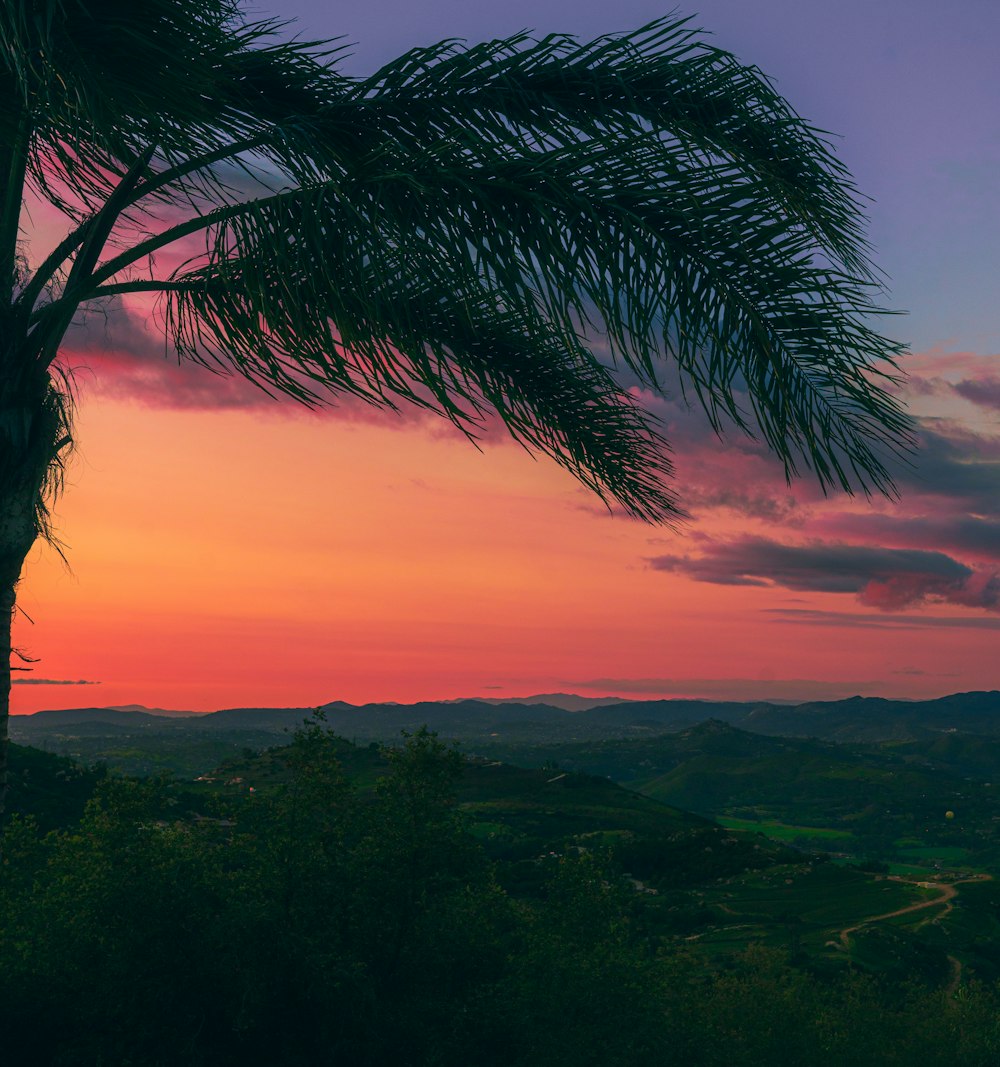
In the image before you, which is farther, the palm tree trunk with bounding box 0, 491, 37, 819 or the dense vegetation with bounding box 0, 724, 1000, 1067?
the dense vegetation with bounding box 0, 724, 1000, 1067

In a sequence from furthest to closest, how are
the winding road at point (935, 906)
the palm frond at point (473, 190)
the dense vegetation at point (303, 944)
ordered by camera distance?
the winding road at point (935, 906)
the dense vegetation at point (303, 944)
the palm frond at point (473, 190)

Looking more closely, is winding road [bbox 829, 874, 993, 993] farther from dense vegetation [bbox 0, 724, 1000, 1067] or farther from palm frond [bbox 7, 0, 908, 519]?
palm frond [bbox 7, 0, 908, 519]

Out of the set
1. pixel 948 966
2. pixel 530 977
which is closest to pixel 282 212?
pixel 530 977

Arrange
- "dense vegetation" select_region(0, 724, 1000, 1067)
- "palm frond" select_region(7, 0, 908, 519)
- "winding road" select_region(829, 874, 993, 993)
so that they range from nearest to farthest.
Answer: "palm frond" select_region(7, 0, 908, 519)
"dense vegetation" select_region(0, 724, 1000, 1067)
"winding road" select_region(829, 874, 993, 993)

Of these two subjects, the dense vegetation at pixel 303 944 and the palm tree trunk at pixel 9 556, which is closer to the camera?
the palm tree trunk at pixel 9 556

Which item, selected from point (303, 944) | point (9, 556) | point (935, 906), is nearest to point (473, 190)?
point (9, 556)

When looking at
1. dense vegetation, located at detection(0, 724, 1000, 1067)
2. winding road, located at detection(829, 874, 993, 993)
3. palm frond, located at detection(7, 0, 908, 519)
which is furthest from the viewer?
winding road, located at detection(829, 874, 993, 993)

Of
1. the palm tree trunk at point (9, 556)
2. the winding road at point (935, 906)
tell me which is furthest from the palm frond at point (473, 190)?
the winding road at point (935, 906)

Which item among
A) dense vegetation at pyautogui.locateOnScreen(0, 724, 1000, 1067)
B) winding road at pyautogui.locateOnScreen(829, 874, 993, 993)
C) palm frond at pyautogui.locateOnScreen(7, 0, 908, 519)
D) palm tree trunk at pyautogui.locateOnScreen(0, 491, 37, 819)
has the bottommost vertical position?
winding road at pyautogui.locateOnScreen(829, 874, 993, 993)

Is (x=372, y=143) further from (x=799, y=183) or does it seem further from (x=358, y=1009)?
(x=358, y=1009)

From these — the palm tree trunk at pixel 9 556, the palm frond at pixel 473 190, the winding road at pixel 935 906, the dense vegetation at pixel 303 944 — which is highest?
the palm frond at pixel 473 190

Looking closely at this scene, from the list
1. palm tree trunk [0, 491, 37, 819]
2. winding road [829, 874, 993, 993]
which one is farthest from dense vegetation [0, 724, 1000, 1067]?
winding road [829, 874, 993, 993]

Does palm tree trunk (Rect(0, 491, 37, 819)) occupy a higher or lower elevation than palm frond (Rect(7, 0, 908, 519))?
lower

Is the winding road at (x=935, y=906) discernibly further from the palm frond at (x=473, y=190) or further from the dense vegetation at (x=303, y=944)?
the palm frond at (x=473, y=190)
